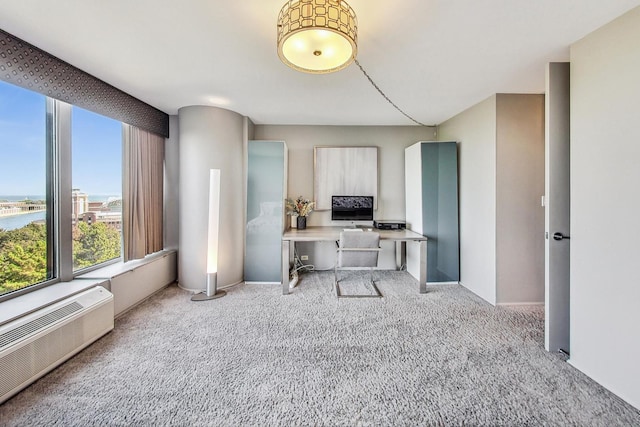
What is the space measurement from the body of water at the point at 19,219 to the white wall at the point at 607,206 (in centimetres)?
431

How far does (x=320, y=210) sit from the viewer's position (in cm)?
411

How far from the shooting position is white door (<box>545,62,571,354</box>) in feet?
6.47

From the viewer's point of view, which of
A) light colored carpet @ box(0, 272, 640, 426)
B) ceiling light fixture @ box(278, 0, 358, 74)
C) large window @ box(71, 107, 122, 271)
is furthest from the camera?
large window @ box(71, 107, 122, 271)

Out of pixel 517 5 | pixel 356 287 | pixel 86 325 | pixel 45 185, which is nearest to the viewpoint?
pixel 517 5

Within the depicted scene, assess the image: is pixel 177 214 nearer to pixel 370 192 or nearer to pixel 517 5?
pixel 370 192

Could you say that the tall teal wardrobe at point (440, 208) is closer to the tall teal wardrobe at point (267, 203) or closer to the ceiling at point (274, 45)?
the ceiling at point (274, 45)

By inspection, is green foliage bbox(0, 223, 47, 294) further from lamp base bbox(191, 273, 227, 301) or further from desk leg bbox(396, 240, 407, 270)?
desk leg bbox(396, 240, 407, 270)

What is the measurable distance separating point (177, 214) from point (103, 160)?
3.59 feet

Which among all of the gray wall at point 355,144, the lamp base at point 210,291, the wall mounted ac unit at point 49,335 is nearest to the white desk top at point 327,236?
the gray wall at point 355,144

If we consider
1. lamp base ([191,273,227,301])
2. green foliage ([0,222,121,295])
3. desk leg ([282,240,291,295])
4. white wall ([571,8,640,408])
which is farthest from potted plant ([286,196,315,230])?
white wall ([571,8,640,408])

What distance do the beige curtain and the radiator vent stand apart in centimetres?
106

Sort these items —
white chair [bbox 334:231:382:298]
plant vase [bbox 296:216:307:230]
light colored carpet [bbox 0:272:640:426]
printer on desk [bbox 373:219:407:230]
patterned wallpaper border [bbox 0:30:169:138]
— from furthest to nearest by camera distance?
plant vase [bbox 296:216:307:230]
printer on desk [bbox 373:219:407:230]
white chair [bbox 334:231:382:298]
patterned wallpaper border [bbox 0:30:169:138]
light colored carpet [bbox 0:272:640:426]

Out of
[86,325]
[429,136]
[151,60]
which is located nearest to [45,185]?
[86,325]

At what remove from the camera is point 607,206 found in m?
1.62
